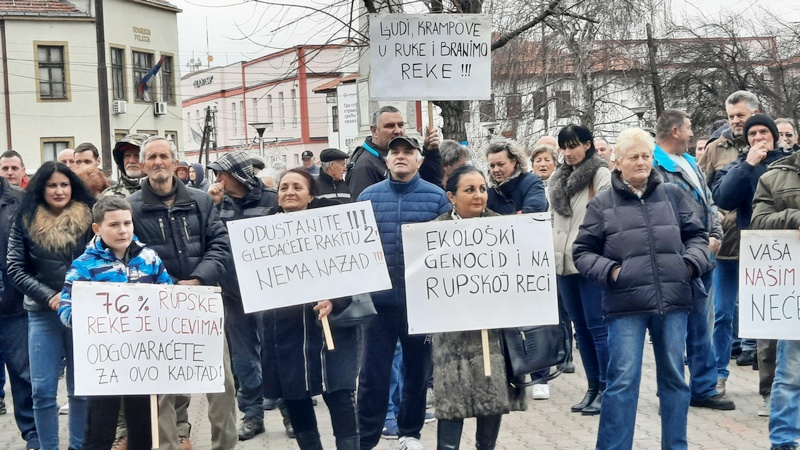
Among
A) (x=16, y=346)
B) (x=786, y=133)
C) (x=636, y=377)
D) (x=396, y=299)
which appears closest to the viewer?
(x=636, y=377)

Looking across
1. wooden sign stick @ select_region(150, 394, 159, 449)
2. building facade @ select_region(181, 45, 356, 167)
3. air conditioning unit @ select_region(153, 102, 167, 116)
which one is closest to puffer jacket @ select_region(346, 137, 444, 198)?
wooden sign stick @ select_region(150, 394, 159, 449)

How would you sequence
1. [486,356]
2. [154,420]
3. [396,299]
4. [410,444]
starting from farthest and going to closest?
[410,444], [396,299], [486,356], [154,420]

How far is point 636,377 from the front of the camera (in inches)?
251

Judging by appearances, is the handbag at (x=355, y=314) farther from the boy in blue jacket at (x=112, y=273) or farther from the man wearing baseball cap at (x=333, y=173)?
the man wearing baseball cap at (x=333, y=173)

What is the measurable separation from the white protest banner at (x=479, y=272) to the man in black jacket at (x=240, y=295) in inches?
Answer: 66.4

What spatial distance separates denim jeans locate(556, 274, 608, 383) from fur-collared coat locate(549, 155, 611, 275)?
6.2 inches

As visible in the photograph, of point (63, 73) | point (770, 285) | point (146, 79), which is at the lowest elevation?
point (770, 285)

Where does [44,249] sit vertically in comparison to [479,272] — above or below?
above

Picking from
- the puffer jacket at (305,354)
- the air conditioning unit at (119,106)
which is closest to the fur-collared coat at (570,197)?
the puffer jacket at (305,354)

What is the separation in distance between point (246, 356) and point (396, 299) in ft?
5.95

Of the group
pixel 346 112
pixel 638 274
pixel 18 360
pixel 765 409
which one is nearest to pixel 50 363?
pixel 18 360

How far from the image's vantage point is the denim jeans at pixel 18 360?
802cm

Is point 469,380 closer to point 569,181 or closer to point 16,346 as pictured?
point 569,181

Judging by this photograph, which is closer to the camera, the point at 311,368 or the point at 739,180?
the point at 311,368
